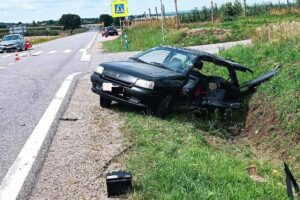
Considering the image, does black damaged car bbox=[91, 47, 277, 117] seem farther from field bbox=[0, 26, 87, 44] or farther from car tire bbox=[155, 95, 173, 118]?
field bbox=[0, 26, 87, 44]

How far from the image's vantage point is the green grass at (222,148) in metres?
4.92

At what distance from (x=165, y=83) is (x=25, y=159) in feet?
11.3

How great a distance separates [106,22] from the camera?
144m

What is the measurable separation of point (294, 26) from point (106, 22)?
13146 centimetres

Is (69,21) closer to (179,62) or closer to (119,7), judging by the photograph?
(119,7)

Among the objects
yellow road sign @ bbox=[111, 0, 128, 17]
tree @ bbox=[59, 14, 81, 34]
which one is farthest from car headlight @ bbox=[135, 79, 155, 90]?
tree @ bbox=[59, 14, 81, 34]

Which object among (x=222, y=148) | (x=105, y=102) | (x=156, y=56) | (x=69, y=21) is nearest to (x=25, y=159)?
(x=222, y=148)

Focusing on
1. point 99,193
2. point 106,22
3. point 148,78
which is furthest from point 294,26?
point 106,22

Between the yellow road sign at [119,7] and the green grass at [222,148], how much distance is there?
15928 millimetres

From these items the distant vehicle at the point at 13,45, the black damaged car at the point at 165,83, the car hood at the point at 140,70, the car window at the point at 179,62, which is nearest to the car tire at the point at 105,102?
the black damaged car at the point at 165,83

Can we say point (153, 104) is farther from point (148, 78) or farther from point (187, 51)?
point (187, 51)

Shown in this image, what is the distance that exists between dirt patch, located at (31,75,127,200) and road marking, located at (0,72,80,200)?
184mm

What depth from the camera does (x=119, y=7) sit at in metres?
27.7

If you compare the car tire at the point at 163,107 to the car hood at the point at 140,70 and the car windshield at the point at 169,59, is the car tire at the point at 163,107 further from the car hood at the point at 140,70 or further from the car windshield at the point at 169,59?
the car windshield at the point at 169,59
